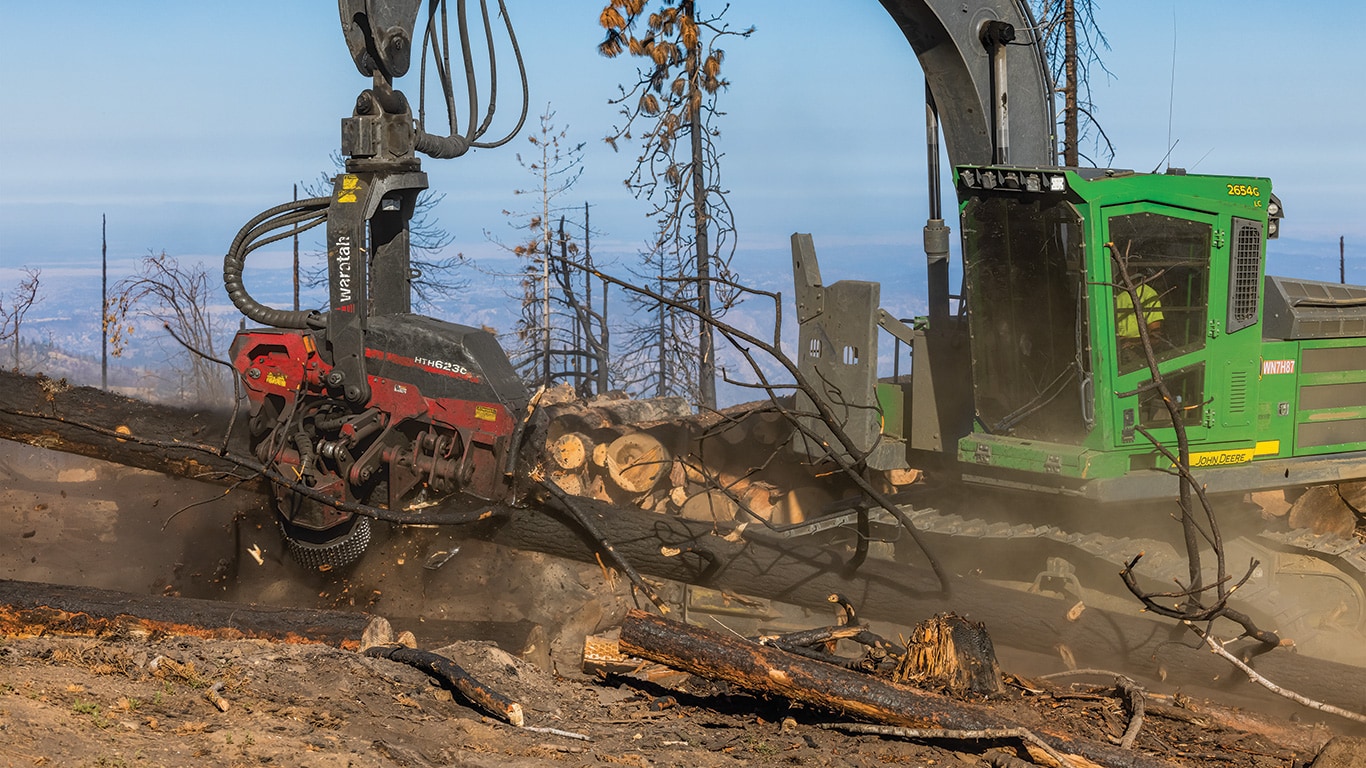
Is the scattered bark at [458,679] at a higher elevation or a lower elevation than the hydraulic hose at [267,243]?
lower

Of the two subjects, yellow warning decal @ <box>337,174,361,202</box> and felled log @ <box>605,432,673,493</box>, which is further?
felled log @ <box>605,432,673,493</box>

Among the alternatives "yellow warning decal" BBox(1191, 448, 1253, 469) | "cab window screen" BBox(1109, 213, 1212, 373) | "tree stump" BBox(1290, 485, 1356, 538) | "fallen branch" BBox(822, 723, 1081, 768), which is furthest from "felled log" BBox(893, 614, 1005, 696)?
"tree stump" BBox(1290, 485, 1356, 538)

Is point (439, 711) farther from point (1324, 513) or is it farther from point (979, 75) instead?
point (1324, 513)

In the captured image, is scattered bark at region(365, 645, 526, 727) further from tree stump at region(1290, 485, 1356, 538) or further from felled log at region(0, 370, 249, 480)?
tree stump at region(1290, 485, 1356, 538)

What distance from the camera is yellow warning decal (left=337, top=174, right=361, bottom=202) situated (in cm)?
756

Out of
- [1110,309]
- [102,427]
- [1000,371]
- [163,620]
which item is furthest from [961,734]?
[102,427]

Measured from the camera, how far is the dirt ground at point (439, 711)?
4.12 m

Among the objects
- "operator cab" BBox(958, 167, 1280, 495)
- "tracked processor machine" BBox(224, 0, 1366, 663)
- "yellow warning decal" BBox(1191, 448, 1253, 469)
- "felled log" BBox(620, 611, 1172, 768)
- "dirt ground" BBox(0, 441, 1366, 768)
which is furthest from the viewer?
"yellow warning decal" BBox(1191, 448, 1253, 469)

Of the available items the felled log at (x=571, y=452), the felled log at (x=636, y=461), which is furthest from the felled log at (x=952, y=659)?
the felled log at (x=571, y=452)

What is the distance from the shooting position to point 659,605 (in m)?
6.83

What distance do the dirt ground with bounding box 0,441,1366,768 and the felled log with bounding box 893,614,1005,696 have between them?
14 cm

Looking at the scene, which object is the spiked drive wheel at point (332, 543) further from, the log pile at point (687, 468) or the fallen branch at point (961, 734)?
the fallen branch at point (961, 734)

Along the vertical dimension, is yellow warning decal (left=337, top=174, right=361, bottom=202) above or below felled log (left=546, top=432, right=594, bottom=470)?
above

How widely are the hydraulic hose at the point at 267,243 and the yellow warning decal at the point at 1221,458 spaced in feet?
18.4
